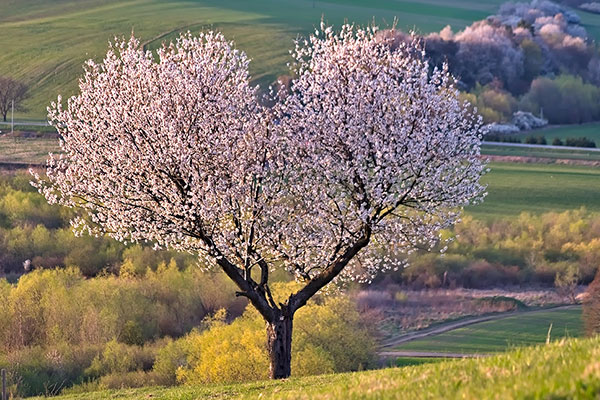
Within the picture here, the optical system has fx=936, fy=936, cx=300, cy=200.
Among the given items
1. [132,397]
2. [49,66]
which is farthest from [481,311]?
[49,66]

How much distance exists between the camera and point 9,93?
10462 cm

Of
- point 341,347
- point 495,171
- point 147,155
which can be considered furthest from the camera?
point 495,171

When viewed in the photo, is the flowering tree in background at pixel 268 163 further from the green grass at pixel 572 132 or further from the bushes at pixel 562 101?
the bushes at pixel 562 101

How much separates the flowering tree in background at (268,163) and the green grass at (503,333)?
25.2 meters

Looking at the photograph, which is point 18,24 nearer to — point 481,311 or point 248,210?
point 481,311

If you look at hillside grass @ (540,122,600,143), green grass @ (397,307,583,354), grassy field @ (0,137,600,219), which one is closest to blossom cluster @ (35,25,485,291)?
green grass @ (397,307,583,354)

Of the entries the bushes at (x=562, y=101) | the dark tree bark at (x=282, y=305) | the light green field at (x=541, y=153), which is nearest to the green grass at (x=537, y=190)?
the light green field at (x=541, y=153)

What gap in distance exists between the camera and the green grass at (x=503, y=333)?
2092 inches

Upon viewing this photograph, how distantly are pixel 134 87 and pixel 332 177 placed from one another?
656 centimetres

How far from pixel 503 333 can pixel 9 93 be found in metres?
68.7

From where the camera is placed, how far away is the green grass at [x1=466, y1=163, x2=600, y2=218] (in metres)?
81.2

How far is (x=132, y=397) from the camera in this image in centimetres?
2495

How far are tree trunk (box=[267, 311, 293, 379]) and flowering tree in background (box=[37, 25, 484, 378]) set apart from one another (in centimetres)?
3

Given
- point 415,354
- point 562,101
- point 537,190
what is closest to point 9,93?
point 537,190
